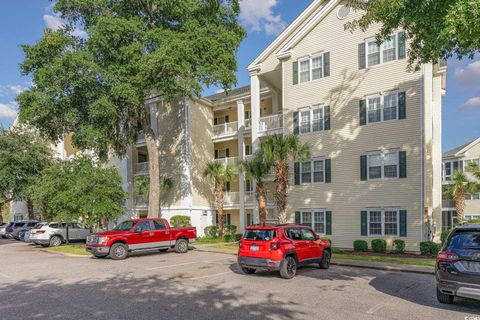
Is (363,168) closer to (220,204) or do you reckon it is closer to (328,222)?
(328,222)

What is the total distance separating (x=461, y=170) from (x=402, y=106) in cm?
2217

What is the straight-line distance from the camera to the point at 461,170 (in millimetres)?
37031

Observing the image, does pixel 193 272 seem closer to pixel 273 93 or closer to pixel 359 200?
pixel 359 200

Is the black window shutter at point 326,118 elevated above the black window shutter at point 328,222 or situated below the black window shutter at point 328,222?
above

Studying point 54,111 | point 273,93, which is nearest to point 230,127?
point 273,93

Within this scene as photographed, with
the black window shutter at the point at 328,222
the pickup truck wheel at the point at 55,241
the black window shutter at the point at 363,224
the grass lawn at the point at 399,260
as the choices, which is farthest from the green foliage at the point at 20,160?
the grass lawn at the point at 399,260

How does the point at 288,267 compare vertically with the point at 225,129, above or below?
below

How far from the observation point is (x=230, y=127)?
101 ft

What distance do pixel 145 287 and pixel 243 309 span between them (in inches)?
155

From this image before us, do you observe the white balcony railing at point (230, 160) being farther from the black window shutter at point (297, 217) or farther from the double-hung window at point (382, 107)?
the double-hung window at point (382, 107)

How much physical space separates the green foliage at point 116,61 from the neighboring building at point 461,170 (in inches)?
937

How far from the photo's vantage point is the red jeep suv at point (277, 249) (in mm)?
11883

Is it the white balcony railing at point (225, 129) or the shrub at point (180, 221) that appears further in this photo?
the white balcony railing at point (225, 129)

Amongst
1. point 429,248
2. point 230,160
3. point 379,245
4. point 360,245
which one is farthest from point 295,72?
point 429,248
